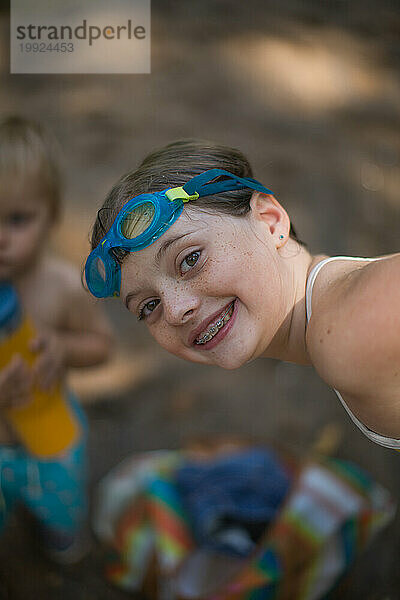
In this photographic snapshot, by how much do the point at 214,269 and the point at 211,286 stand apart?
0.07ft

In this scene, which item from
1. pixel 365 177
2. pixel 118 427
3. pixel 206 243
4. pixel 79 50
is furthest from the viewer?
pixel 118 427

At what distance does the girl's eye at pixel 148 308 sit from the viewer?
2.63 ft

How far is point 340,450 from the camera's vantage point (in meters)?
1.29

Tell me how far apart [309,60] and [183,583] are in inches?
38.1

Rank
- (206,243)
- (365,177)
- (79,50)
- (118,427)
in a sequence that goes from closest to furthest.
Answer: (206,243), (79,50), (365,177), (118,427)

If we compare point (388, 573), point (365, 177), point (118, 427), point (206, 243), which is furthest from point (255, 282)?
point (388, 573)

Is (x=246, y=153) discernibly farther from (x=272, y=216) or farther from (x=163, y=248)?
(x=163, y=248)

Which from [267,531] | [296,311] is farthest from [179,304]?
[267,531]

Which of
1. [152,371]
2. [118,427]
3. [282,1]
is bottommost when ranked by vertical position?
[118,427]

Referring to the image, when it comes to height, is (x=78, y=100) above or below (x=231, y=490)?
above

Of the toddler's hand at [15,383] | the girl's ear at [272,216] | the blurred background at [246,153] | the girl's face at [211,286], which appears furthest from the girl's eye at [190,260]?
the toddler's hand at [15,383]

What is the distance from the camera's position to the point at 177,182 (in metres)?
0.81

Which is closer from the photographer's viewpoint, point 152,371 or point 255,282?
point 255,282

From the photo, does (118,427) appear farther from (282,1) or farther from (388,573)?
(282,1)
